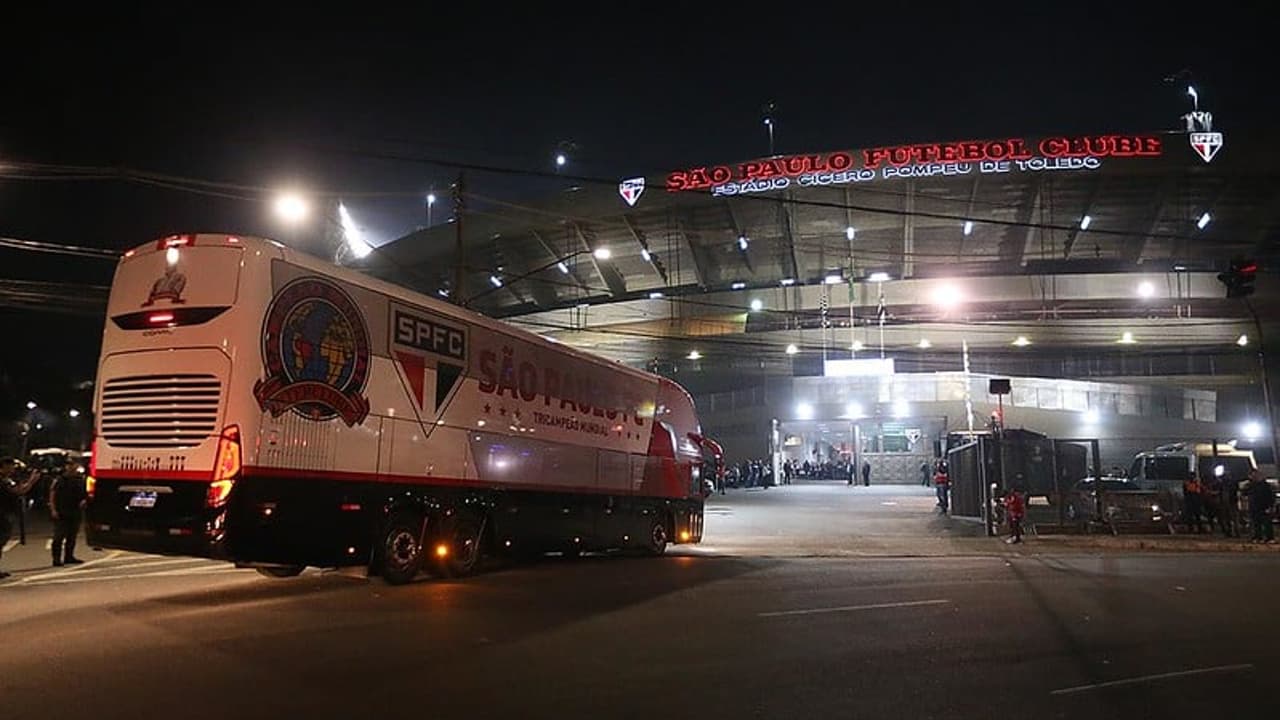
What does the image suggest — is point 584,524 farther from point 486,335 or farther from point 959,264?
point 959,264

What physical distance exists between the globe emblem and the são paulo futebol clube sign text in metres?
27.6

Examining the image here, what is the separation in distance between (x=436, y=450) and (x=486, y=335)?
194 cm

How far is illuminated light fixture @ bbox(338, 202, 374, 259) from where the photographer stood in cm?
3456

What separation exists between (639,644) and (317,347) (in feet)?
16.0

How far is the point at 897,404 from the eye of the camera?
48.8m

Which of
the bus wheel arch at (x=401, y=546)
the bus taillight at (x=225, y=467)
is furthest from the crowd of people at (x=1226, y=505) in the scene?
the bus taillight at (x=225, y=467)

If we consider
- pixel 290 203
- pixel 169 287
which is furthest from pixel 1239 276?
pixel 290 203

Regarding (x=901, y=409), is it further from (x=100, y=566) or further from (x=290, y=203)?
(x=100, y=566)

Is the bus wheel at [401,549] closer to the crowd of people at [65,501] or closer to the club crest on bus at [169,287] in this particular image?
the club crest on bus at [169,287]

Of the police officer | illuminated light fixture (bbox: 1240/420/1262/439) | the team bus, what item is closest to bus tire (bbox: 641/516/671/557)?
the team bus

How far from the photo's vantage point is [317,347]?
9.58m

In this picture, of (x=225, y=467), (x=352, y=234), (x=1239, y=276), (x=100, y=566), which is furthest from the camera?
(x=352, y=234)

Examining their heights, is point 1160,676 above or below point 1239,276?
below

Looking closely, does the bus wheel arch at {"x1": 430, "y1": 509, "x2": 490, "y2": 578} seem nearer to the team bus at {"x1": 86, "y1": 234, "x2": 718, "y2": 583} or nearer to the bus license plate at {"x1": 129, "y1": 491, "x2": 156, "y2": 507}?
the team bus at {"x1": 86, "y1": 234, "x2": 718, "y2": 583}
